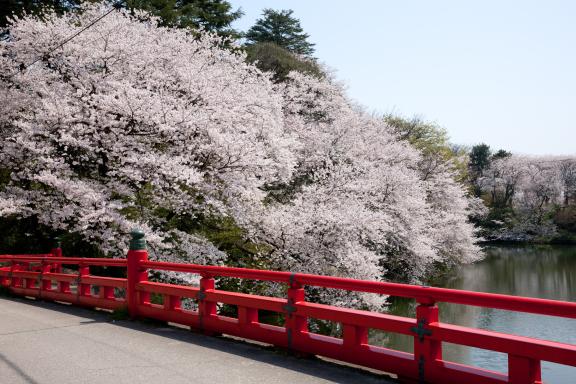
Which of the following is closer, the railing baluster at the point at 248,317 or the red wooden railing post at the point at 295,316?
the red wooden railing post at the point at 295,316

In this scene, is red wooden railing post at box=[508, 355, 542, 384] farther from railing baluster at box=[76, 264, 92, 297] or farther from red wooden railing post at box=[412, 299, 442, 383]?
railing baluster at box=[76, 264, 92, 297]

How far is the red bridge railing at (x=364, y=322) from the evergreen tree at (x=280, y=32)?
159 ft

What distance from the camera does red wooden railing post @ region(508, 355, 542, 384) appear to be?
430 centimetres

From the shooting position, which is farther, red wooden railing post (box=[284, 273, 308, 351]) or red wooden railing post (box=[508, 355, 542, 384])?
red wooden railing post (box=[284, 273, 308, 351])

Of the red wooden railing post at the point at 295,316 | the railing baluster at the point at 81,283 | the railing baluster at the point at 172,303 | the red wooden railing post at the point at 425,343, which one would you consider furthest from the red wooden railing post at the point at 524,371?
the railing baluster at the point at 81,283

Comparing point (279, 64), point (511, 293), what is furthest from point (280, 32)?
point (511, 293)

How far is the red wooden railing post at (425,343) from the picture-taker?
5.00 meters

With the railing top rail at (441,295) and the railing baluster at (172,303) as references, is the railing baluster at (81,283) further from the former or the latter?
the railing top rail at (441,295)

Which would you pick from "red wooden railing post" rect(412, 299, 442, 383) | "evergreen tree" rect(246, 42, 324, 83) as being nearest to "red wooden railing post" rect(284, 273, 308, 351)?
"red wooden railing post" rect(412, 299, 442, 383)

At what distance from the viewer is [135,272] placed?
9.12 m

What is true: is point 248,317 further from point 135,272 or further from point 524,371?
point 524,371

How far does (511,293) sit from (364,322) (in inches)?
1177

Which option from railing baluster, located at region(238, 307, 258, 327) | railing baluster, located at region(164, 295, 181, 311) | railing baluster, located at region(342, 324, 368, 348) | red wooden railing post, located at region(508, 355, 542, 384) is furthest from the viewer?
railing baluster, located at region(164, 295, 181, 311)

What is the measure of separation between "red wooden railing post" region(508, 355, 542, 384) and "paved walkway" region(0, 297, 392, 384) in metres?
1.32
